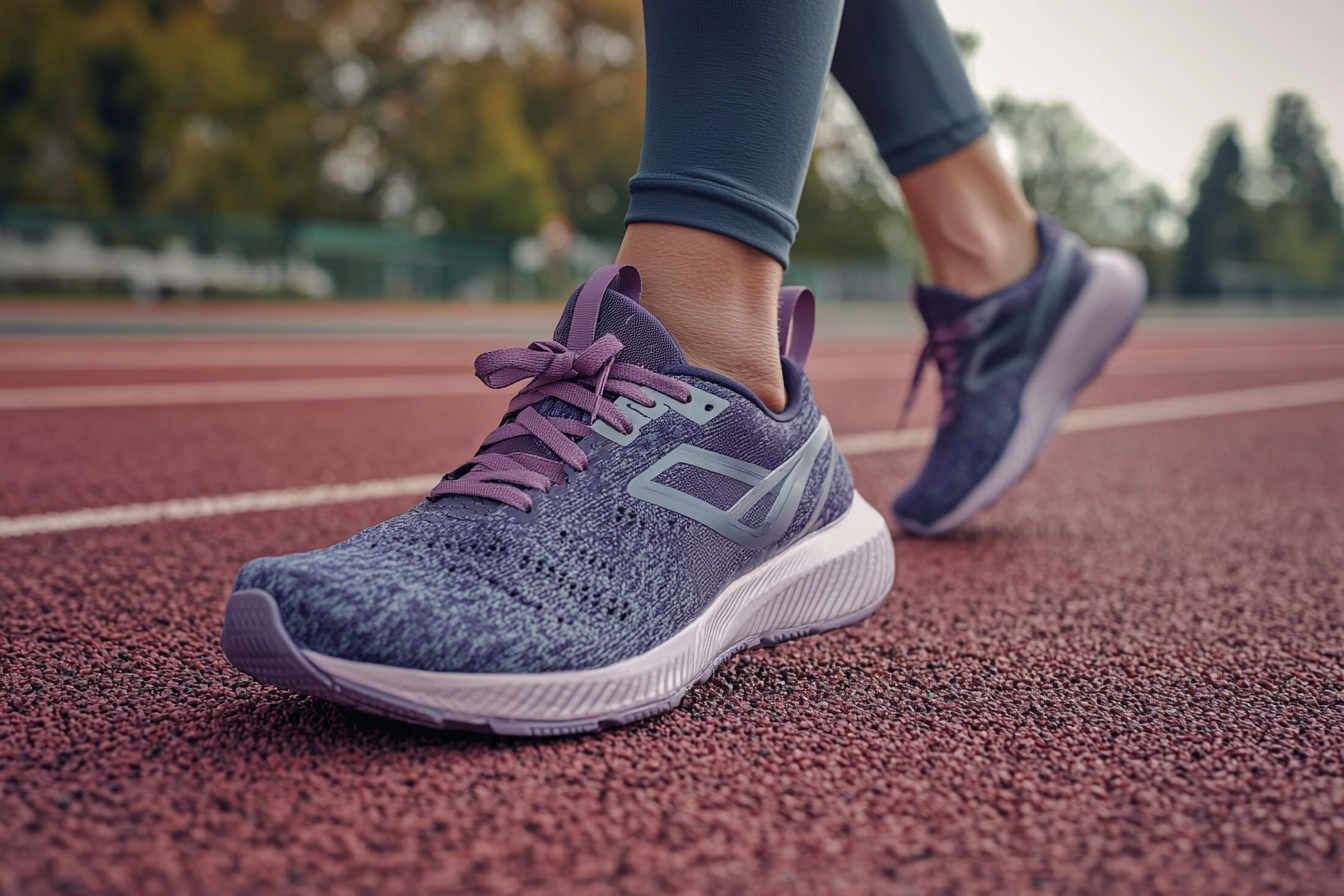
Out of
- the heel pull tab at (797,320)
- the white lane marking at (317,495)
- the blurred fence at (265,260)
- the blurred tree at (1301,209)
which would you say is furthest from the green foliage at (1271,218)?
the heel pull tab at (797,320)

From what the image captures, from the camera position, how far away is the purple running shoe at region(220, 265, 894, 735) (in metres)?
0.86

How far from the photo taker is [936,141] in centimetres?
175

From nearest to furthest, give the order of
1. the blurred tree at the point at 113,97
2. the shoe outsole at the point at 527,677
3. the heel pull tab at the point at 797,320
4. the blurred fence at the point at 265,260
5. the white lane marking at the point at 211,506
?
the shoe outsole at the point at 527,677
the heel pull tab at the point at 797,320
the white lane marking at the point at 211,506
the blurred fence at the point at 265,260
the blurred tree at the point at 113,97

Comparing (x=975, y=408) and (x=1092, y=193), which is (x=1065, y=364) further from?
(x=1092, y=193)

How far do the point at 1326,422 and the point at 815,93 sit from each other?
3.69 metres

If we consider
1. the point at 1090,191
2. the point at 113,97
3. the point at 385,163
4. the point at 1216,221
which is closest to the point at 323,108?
the point at 385,163

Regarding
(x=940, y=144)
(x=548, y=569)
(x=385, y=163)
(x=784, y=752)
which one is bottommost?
(x=784, y=752)

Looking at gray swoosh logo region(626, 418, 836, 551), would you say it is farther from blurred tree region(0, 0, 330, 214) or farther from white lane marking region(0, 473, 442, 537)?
blurred tree region(0, 0, 330, 214)

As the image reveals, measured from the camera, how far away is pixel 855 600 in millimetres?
1269

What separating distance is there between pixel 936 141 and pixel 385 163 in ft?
96.7

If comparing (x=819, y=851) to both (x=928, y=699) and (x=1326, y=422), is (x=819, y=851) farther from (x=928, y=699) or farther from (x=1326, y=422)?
(x=1326, y=422)

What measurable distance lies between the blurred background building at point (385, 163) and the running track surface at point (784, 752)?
12.7 m

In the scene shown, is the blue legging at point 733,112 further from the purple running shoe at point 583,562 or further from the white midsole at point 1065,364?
the white midsole at point 1065,364

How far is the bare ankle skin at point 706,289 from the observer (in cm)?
111
